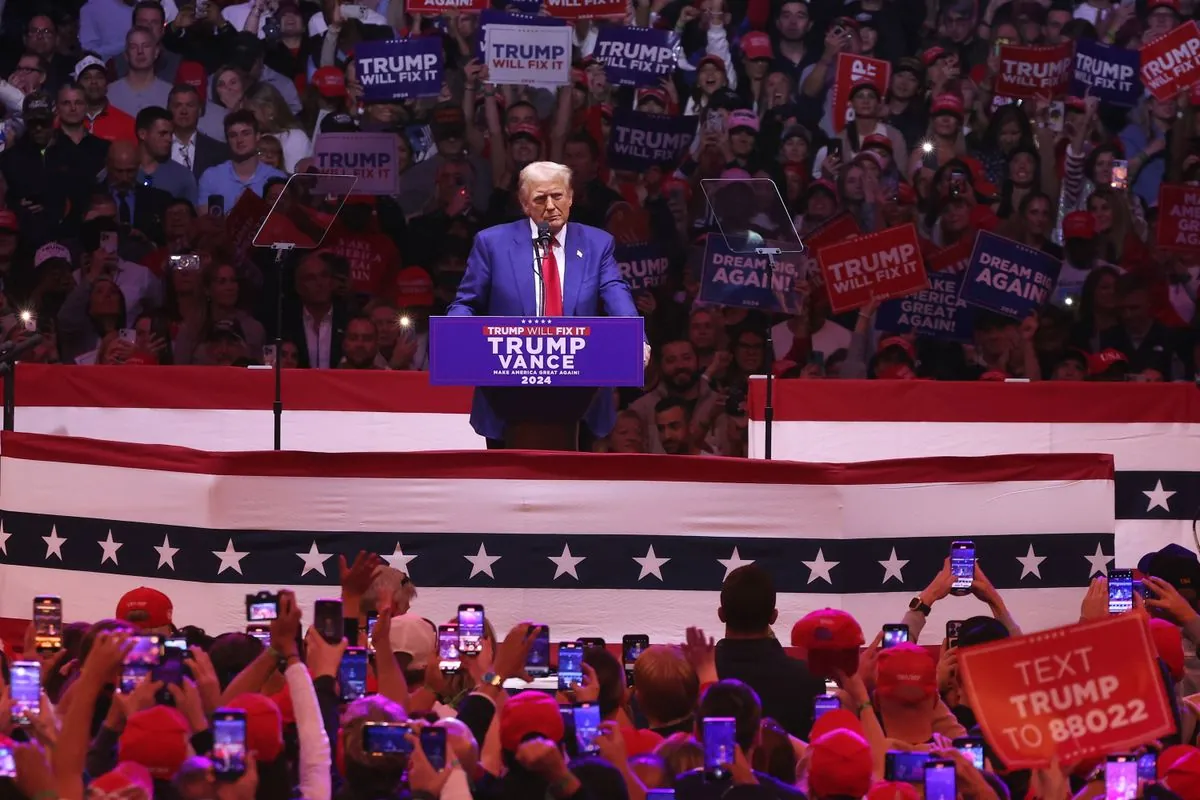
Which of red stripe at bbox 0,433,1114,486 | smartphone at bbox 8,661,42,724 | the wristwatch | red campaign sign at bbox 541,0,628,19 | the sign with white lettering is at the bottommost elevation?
smartphone at bbox 8,661,42,724

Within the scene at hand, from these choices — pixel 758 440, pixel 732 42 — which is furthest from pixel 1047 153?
pixel 758 440

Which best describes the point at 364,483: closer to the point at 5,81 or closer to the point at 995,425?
the point at 995,425

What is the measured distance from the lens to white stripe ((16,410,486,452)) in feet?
33.7

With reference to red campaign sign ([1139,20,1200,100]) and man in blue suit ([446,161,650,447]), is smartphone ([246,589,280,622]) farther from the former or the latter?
red campaign sign ([1139,20,1200,100])

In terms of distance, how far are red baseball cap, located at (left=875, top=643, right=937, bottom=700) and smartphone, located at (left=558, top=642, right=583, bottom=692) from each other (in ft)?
2.57

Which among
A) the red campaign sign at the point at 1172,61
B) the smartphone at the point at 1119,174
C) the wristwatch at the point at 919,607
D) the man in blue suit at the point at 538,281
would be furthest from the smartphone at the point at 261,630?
the red campaign sign at the point at 1172,61

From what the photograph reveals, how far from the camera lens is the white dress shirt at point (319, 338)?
10930 millimetres

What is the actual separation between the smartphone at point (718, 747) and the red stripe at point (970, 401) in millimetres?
5912

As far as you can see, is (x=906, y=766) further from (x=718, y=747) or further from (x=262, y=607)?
(x=262, y=607)

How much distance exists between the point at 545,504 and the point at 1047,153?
5.74m

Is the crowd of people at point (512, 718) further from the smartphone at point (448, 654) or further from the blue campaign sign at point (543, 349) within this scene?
the blue campaign sign at point (543, 349)

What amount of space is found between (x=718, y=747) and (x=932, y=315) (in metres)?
7.32

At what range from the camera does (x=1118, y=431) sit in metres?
9.95

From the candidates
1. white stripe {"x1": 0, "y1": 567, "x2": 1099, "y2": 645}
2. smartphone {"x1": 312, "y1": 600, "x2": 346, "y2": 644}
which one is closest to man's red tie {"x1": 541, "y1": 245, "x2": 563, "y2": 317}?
white stripe {"x1": 0, "y1": 567, "x2": 1099, "y2": 645}
